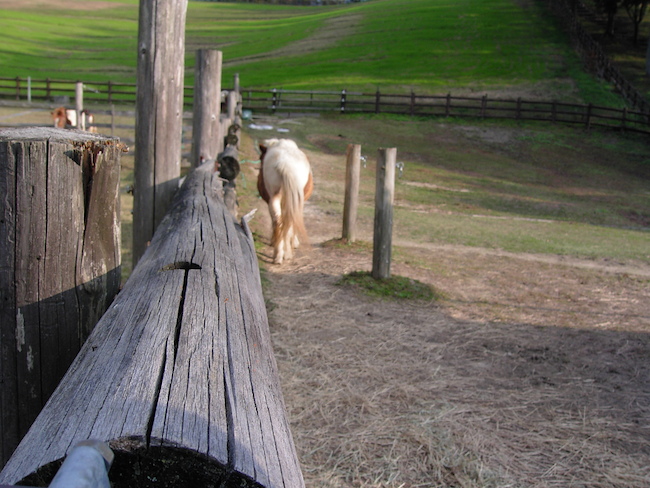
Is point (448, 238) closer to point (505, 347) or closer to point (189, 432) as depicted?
point (505, 347)

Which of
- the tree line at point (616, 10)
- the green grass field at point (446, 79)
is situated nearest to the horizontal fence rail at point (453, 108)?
the green grass field at point (446, 79)

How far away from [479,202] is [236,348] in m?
12.9

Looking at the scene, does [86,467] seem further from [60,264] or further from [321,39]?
[321,39]

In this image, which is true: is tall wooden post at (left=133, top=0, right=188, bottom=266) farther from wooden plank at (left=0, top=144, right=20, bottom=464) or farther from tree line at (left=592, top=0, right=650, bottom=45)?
tree line at (left=592, top=0, right=650, bottom=45)

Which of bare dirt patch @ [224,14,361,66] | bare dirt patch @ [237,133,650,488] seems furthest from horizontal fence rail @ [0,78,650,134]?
bare dirt patch @ [237,133,650,488]

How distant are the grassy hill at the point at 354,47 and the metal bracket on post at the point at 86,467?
30410mm

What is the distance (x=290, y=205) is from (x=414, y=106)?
21.0 metres

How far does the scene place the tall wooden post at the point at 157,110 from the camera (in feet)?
11.6

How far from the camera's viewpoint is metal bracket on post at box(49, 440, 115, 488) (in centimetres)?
98

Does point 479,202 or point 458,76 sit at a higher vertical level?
point 458,76

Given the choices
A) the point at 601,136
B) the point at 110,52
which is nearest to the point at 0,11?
the point at 110,52

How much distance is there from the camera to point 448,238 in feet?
31.7

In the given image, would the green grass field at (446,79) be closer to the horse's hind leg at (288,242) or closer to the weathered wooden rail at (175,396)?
the horse's hind leg at (288,242)

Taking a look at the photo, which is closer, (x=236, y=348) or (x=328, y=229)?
(x=236, y=348)
